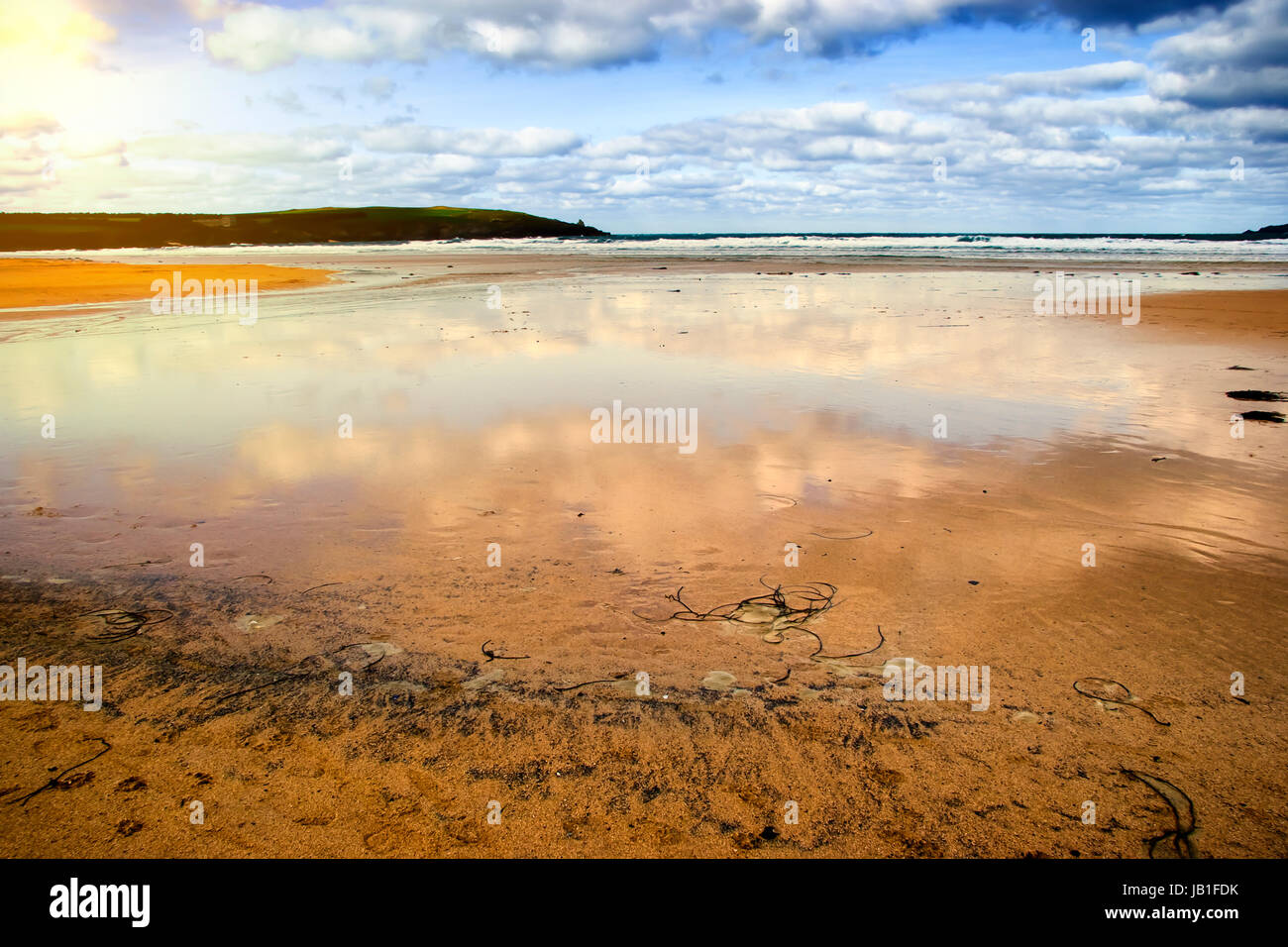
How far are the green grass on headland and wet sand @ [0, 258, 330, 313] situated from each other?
50.4 m

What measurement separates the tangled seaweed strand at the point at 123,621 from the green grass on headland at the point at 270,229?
82948 millimetres

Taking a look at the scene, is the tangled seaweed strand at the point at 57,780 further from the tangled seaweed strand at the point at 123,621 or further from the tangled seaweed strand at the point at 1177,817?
the tangled seaweed strand at the point at 1177,817

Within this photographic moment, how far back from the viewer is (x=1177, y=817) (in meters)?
2.60

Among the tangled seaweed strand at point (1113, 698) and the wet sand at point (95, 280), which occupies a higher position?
the wet sand at point (95, 280)

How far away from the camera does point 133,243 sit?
7206 centimetres

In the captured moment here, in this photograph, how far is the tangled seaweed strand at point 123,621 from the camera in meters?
3.78

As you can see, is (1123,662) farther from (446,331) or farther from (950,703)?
(446,331)

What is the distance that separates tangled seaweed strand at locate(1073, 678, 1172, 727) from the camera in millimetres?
3162
